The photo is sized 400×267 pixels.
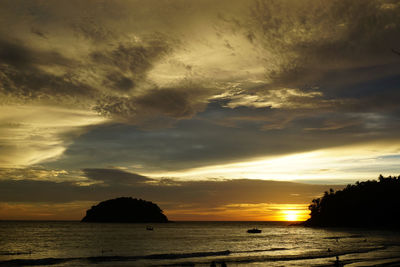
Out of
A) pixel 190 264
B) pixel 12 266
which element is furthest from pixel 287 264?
pixel 12 266

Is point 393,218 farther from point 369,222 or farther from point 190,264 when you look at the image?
point 190,264

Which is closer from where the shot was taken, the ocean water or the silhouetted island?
the ocean water

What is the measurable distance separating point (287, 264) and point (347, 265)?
7.33m

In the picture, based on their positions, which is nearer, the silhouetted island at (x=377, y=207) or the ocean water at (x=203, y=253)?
the ocean water at (x=203, y=253)

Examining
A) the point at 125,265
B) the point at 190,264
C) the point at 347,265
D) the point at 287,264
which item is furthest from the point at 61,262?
the point at 347,265

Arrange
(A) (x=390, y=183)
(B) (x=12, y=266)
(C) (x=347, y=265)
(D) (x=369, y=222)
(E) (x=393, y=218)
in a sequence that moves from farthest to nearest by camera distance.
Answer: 1. (A) (x=390, y=183)
2. (D) (x=369, y=222)
3. (E) (x=393, y=218)
4. (B) (x=12, y=266)
5. (C) (x=347, y=265)

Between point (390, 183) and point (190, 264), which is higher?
point (390, 183)

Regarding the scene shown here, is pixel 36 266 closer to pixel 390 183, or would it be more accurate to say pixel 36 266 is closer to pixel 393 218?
pixel 393 218

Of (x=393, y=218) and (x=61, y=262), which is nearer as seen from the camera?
(x=61, y=262)

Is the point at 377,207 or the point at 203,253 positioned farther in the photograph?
the point at 377,207

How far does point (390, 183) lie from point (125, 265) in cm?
19417

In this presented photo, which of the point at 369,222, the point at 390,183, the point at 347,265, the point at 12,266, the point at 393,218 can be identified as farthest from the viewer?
the point at 390,183

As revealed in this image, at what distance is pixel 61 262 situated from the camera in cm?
5047

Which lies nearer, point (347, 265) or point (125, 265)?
point (347, 265)
